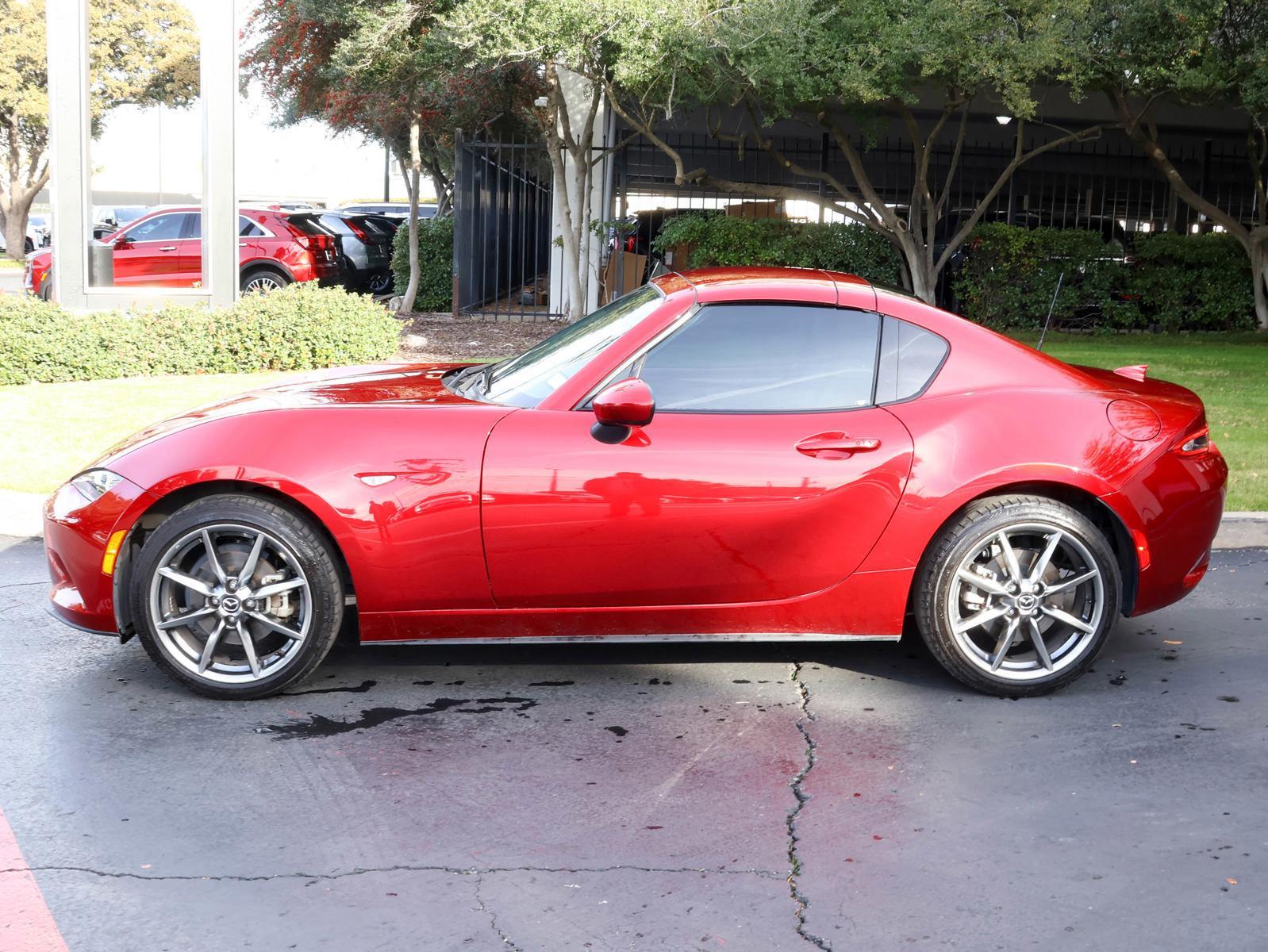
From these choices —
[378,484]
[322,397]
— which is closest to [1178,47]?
[322,397]

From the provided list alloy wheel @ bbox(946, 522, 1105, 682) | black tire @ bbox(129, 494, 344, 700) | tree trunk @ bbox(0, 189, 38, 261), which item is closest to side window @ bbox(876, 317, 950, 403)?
alloy wheel @ bbox(946, 522, 1105, 682)

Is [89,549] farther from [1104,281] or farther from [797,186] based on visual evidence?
[797,186]

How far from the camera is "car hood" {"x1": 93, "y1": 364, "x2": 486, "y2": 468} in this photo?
15.8ft

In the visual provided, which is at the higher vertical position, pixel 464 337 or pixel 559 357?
pixel 559 357

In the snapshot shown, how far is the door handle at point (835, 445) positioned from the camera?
464cm

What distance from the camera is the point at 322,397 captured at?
16.3 ft

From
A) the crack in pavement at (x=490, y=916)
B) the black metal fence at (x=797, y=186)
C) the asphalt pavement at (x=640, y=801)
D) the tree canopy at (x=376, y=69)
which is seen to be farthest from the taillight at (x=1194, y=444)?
the black metal fence at (x=797, y=186)

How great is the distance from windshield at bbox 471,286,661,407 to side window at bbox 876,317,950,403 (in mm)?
844

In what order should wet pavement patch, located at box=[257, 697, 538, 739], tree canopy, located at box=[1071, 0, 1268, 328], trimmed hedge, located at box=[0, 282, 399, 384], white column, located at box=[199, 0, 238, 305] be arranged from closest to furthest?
wet pavement patch, located at box=[257, 697, 538, 739], trimmed hedge, located at box=[0, 282, 399, 384], tree canopy, located at box=[1071, 0, 1268, 328], white column, located at box=[199, 0, 238, 305]

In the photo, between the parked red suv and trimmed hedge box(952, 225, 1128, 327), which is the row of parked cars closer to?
the parked red suv

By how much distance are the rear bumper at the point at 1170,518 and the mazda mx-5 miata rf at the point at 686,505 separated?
0.4 inches

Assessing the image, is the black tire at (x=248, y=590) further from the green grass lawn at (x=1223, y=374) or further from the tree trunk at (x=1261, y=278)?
the tree trunk at (x=1261, y=278)

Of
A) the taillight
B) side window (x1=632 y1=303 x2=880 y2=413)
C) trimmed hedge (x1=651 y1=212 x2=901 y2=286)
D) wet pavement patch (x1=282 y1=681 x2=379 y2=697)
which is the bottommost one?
wet pavement patch (x1=282 y1=681 x2=379 y2=697)

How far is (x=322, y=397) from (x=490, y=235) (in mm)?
18245
